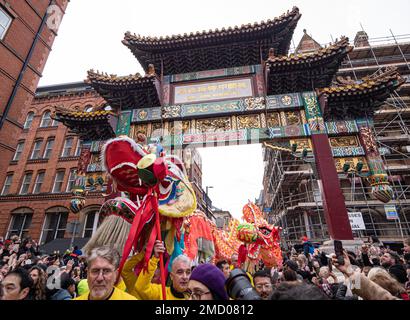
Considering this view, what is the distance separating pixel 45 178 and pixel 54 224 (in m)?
4.12

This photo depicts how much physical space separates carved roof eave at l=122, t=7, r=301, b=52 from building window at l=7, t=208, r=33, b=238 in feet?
56.0

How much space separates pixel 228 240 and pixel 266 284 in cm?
746

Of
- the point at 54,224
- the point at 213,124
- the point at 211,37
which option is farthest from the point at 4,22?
the point at 54,224

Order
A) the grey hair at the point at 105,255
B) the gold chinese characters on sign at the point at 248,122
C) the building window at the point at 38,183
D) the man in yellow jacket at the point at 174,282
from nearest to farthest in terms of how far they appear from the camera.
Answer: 1. the grey hair at the point at 105,255
2. the man in yellow jacket at the point at 174,282
3. the gold chinese characters on sign at the point at 248,122
4. the building window at the point at 38,183

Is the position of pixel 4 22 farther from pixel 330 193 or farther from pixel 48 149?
pixel 330 193

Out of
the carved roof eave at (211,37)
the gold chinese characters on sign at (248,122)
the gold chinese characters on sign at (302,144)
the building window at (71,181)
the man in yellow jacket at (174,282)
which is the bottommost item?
the man in yellow jacket at (174,282)

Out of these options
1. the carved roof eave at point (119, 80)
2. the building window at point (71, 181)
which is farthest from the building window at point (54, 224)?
the carved roof eave at point (119, 80)

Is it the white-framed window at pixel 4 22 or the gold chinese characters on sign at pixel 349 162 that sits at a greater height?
the white-framed window at pixel 4 22

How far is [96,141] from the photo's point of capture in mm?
8570

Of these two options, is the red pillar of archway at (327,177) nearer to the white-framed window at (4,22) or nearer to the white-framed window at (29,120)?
the white-framed window at (4,22)

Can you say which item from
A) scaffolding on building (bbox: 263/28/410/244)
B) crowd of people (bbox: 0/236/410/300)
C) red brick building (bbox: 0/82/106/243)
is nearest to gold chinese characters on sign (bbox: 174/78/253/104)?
crowd of people (bbox: 0/236/410/300)

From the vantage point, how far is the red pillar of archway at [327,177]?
236 inches
